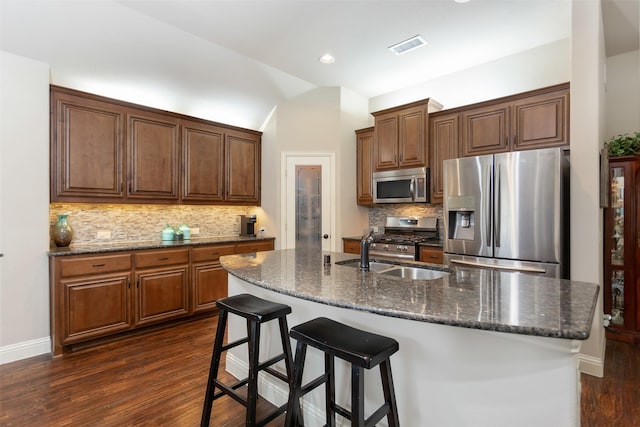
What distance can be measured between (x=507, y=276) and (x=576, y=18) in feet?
7.41

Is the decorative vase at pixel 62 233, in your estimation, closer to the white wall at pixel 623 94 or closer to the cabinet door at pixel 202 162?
the cabinet door at pixel 202 162

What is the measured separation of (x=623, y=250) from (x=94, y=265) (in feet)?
16.5

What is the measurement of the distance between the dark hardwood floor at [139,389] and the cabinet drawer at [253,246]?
4.35 feet

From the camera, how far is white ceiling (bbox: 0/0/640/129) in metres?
2.73

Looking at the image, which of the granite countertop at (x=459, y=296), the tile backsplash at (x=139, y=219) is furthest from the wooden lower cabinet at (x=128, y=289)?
the granite countertop at (x=459, y=296)

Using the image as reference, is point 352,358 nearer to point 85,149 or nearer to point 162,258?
point 162,258

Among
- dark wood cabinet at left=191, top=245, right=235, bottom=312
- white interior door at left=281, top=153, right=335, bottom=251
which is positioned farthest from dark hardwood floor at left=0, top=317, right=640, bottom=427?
white interior door at left=281, top=153, right=335, bottom=251

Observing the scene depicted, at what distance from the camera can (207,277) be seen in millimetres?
3852

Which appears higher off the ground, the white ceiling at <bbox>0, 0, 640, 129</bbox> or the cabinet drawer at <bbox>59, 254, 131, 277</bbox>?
the white ceiling at <bbox>0, 0, 640, 129</bbox>

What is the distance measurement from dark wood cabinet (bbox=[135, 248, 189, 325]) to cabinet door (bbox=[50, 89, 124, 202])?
31.3 inches

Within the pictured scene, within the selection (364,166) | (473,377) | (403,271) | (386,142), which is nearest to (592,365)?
(403,271)

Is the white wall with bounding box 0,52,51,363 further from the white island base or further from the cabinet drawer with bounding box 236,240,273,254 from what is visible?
the white island base

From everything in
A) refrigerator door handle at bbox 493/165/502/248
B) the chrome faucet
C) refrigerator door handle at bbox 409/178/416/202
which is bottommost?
the chrome faucet

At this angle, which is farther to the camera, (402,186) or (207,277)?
(402,186)
